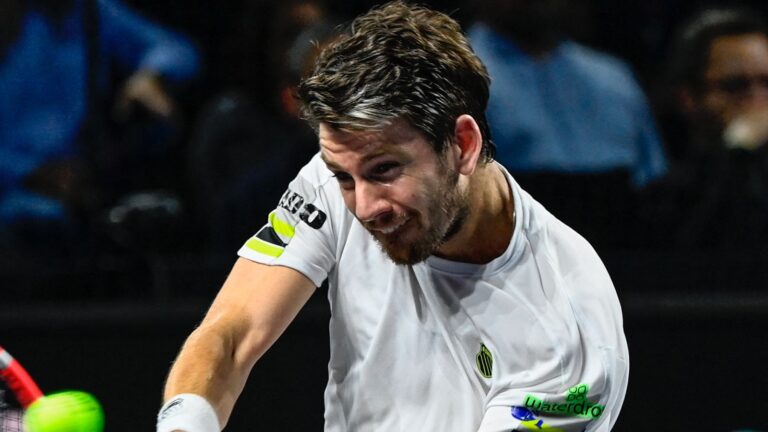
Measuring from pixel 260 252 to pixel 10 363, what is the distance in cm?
67

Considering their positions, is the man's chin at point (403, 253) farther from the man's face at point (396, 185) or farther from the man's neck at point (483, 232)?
the man's neck at point (483, 232)

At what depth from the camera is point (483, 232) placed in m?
2.62

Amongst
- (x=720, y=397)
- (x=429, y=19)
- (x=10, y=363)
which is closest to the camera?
(x=429, y=19)

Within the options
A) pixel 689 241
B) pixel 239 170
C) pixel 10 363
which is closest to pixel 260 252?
pixel 10 363

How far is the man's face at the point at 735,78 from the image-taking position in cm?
434

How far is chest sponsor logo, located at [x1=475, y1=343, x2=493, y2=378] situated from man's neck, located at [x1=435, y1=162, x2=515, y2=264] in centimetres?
17

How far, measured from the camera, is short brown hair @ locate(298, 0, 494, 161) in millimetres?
2385

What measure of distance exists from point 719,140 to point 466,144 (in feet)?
6.71

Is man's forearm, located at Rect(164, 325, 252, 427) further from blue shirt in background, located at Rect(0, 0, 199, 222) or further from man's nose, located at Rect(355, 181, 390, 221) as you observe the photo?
blue shirt in background, located at Rect(0, 0, 199, 222)

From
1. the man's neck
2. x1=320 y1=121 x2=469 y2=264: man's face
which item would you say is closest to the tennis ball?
x1=320 y1=121 x2=469 y2=264: man's face

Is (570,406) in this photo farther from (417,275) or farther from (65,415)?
(65,415)

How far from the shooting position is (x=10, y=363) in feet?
9.47

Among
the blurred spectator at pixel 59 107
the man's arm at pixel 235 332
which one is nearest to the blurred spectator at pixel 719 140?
the blurred spectator at pixel 59 107

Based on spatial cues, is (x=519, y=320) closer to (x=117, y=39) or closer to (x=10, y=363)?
(x=10, y=363)
